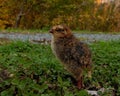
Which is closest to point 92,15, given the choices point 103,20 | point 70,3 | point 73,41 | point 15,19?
point 103,20

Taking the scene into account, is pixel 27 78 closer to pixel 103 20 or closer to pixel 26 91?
pixel 26 91

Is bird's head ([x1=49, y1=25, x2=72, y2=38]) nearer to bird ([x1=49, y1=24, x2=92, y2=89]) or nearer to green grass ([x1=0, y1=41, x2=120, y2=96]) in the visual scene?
bird ([x1=49, y1=24, x2=92, y2=89])

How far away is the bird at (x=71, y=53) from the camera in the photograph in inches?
249

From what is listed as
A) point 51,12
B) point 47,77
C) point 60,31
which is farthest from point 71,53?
point 51,12

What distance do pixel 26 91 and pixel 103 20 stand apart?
18942 millimetres

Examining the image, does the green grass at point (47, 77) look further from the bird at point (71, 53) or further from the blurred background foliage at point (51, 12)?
the blurred background foliage at point (51, 12)

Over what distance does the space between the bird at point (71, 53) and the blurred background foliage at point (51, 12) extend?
19.0 meters

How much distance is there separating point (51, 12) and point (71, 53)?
82.4ft

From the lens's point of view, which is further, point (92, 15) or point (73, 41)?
point (92, 15)

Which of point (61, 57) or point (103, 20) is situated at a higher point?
point (61, 57)

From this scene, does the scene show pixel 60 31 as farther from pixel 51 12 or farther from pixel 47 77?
pixel 51 12

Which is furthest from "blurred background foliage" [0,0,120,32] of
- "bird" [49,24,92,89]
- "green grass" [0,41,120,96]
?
"bird" [49,24,92,89]

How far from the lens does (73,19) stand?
27438 millimetres

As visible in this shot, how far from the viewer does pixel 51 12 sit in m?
31.4
